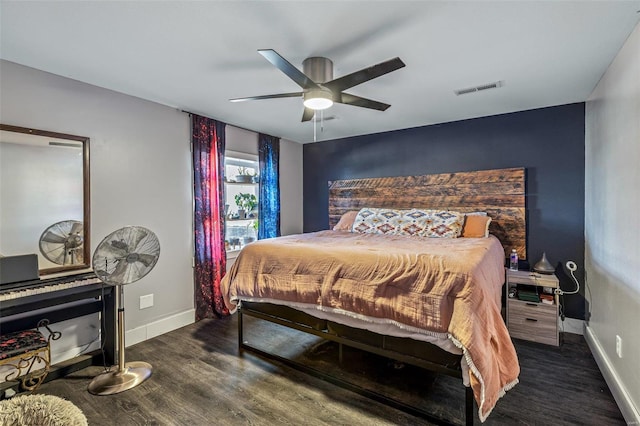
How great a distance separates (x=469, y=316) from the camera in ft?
5.16

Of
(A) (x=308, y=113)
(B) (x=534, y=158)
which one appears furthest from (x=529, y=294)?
(A) (x=308, y=113)

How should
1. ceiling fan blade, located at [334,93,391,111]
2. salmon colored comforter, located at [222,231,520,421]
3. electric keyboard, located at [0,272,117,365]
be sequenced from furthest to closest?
ceiling fan blade, located at [334,93,391,111], electric keyboard, located at [0,272,117,365], salmon colored comforter, located at [222,231,520,421]

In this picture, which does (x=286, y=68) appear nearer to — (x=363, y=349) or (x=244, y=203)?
(x=363, y=349)

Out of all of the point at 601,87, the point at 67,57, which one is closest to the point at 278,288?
the point at 67,57

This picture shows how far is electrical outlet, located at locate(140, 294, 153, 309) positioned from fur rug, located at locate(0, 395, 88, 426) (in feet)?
6.09

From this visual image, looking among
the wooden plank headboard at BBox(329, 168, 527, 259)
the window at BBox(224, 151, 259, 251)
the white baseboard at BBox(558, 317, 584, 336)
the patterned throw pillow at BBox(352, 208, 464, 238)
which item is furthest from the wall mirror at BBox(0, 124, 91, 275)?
the white baseboard at BBox(558, 317, 584, 336)

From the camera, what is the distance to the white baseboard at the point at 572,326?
9.77ft

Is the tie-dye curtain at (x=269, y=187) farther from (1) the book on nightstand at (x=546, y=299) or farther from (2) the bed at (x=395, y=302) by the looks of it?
(1) the book on nightstand at (x=546, y=299)

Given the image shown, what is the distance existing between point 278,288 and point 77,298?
148 centimetres

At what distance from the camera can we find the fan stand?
213 cm

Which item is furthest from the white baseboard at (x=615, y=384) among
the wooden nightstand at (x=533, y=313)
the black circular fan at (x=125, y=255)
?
the black circular fan at (x=125, y=255)

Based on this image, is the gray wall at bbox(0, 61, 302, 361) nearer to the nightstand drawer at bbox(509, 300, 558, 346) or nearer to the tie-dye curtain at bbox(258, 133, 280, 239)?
the tie-dye curtain at bbox(258, 133, 280, 239)

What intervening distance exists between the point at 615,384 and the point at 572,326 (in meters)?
1.21

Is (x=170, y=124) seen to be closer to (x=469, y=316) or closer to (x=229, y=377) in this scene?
(x=229, y=377)
